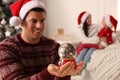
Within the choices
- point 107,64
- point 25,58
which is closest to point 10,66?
point 25,58

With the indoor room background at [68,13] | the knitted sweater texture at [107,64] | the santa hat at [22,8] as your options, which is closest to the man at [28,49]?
the santa hat at [22,8]

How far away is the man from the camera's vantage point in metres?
1.26

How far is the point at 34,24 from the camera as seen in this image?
1.32 m

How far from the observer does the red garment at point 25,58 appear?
1.25 meters

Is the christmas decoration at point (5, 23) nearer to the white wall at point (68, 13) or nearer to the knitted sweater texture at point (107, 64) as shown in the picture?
the white wall at point (68, 13)

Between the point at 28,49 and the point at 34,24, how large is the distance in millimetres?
153

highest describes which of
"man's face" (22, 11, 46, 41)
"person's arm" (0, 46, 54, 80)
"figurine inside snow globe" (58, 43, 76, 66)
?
"man's face" (22, 11, 46, 41)

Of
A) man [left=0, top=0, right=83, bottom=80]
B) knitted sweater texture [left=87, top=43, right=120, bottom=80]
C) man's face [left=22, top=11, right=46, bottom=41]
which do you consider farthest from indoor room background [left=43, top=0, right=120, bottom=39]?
man's face [left=22, top=11, right=46, bottom=41]

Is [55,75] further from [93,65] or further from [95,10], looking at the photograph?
[95,10]

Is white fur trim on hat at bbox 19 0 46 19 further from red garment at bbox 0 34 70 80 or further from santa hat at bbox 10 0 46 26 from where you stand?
red garment at bbox 0 34 70 80

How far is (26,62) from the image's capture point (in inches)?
54.0

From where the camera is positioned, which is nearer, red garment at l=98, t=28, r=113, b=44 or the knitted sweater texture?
the knitted sweater texture

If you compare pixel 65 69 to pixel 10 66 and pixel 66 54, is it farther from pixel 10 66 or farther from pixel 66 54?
pixel 10 66

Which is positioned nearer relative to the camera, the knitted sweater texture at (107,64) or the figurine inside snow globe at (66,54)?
the figurine inside snow globe at (66,54)
